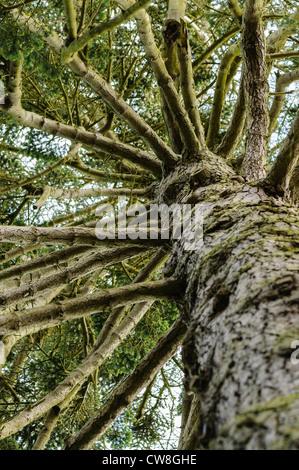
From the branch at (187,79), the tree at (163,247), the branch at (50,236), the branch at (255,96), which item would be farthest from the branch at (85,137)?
the branch at (50,236)

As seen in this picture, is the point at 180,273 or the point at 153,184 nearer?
the point at 180,273

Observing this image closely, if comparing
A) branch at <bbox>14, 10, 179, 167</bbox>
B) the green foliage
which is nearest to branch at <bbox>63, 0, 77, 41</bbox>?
the green foliage

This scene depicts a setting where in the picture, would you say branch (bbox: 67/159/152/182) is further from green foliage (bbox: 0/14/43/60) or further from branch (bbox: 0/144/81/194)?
green foliage (bbox: 0/14/43/60)

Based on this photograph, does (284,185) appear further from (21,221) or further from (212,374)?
(21,221)

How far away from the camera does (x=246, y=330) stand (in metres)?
1.05

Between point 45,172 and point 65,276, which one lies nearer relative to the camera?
point 65,276

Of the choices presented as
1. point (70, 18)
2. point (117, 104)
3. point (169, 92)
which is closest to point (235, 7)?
point (169, 92)

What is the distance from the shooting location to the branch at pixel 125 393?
1.99m

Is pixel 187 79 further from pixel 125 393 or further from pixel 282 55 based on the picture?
pixel 125 393

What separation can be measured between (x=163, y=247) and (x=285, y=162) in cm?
91

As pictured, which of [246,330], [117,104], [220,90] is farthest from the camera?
[220,90]

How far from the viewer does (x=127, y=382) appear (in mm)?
2139
